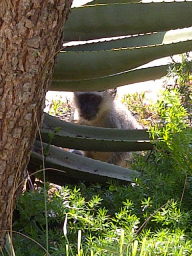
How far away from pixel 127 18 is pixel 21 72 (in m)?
1.28

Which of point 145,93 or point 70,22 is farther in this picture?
point 145,93

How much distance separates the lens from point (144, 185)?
318cm

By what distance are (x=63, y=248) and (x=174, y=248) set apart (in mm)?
438

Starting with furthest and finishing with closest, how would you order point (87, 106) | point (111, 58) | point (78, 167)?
point (87, 106), point (78, 167), point (111, 58)

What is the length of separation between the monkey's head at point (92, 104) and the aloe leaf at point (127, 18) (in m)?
2.90

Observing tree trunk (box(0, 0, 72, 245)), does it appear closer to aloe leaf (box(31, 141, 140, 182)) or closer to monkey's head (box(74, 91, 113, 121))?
aloe leaf (box(31, 141, 140, 182))

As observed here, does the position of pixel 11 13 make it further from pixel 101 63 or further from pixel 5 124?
pixel 101 63

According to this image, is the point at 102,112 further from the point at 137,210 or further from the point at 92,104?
the point at 137,210

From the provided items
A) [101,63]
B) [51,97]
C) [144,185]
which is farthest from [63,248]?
[51,97]

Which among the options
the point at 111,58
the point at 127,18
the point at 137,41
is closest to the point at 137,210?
the point at 111,58

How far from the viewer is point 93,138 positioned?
3971mm

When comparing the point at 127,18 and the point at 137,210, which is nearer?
the point at 137,210

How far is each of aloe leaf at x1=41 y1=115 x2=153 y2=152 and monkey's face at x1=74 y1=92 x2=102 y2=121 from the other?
253 cm

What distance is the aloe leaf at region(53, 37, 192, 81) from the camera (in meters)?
3.60
